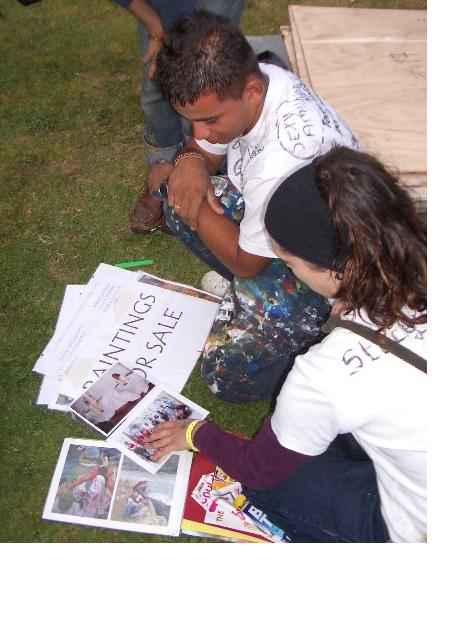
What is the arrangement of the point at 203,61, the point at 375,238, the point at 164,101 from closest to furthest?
1. the point at 375,238
2. the point at 203,61
3. the point at 164,101

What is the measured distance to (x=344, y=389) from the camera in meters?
1.08

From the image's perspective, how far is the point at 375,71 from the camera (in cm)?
291

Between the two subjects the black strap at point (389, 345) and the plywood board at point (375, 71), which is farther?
the plywood board at point (375, 71)

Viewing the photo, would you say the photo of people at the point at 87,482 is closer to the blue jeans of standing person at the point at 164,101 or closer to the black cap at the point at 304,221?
the black cap at the point at 304,221

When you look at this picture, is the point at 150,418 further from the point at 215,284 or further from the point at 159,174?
the point at 159,174

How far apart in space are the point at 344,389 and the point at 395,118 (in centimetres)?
207

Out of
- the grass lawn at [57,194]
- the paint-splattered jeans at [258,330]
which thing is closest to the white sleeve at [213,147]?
the paint-splattered jeans at [258,330]

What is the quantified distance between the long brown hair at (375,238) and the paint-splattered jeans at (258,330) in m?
0.66

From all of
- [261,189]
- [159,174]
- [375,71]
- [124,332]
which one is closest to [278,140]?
[261,189]

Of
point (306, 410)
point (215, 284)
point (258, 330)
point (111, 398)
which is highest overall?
point (306, 410)

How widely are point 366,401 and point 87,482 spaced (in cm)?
113

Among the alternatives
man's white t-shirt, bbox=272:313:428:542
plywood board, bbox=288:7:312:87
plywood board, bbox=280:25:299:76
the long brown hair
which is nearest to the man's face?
the long brown hair

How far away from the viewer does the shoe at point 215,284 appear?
2.32m
